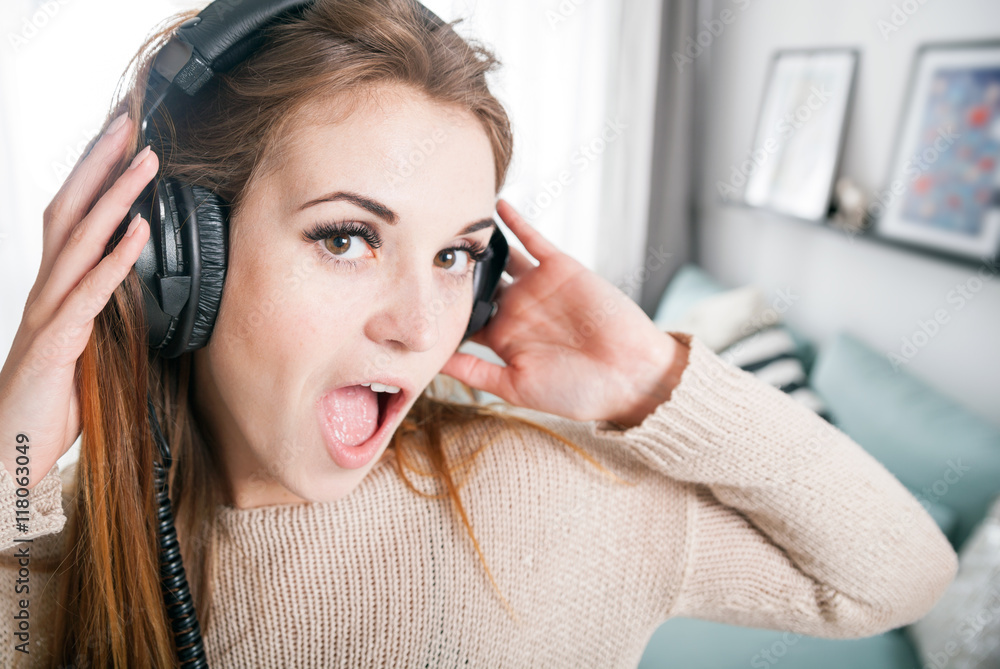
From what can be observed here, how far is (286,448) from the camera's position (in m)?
0.75

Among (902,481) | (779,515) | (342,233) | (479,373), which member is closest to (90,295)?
(342,233)

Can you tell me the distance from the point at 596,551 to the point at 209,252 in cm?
66

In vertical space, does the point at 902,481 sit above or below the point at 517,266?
below

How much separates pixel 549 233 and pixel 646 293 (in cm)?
69

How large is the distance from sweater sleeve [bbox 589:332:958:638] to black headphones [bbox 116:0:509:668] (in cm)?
54

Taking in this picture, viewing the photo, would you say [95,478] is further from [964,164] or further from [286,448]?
[964,164]

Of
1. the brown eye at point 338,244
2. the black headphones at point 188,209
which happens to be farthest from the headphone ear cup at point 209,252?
the brown eye at point 338,244

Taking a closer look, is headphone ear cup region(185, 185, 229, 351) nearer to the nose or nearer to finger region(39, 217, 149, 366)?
finger region(39, 217, 149, 366)

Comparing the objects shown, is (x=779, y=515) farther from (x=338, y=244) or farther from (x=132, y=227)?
(x=132, y=227)

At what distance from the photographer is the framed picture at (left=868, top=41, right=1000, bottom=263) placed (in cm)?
172

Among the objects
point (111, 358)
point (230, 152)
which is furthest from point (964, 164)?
point (111, 358)

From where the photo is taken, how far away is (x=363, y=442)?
834 mm

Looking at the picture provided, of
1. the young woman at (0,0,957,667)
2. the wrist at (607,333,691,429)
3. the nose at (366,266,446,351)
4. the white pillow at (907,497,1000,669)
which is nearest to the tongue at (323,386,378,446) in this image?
the young woman at (0,0,957,667)

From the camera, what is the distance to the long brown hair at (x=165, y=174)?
68 cm
